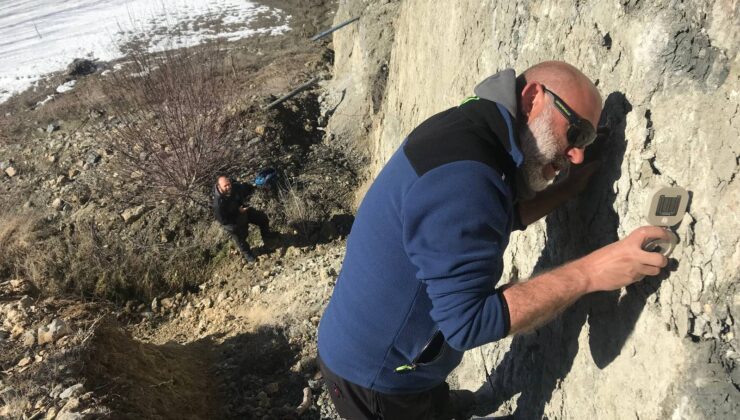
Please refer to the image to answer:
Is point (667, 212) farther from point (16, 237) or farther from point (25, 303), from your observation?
point (16, 237)

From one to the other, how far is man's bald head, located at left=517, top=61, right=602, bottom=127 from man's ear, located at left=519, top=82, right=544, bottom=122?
0.01 metres

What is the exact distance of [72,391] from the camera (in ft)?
11.2

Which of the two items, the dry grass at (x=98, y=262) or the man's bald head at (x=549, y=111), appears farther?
the dry grass at (x=98, y=262)

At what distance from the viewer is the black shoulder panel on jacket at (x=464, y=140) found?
5.17 feet

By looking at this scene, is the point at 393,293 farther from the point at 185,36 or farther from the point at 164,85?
the point at 185,36

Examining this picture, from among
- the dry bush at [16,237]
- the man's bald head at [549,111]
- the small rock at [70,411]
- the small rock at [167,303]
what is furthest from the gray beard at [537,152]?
the dry bush at [16,237]

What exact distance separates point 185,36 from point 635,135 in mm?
13107

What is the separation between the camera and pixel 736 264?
5.09 ft

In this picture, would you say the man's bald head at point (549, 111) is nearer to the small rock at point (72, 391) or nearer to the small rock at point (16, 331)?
the small rock at point (72, 391)

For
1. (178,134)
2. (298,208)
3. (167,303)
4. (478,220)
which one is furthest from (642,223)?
(178,134)

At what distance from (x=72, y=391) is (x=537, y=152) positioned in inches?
128

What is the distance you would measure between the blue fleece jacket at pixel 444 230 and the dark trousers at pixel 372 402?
388mm

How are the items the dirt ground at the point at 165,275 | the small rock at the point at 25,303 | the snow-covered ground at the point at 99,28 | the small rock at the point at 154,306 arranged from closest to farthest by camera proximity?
1. the dirt ground at the point at 165,275
2. the small rock at the point at 25,303
3. the small rock at the point at 154,306
4. the snow-covered ground at the point at 99,28

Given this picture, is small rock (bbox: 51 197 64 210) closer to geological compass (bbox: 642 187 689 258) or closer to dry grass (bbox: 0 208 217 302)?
dry grass (bbox: 0 208 217 302)
